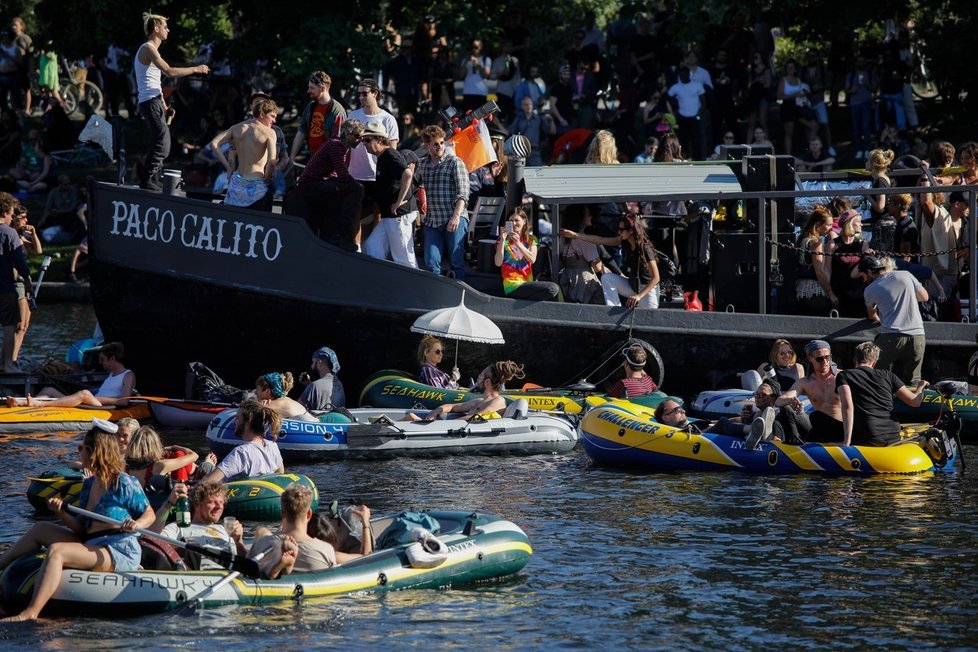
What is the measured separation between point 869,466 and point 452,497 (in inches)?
144

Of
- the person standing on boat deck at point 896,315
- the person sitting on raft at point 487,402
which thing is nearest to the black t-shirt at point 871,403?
the person standing on boat deck at point 896,315

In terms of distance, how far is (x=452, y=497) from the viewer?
13.3 metres

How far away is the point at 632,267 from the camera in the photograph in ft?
55.2

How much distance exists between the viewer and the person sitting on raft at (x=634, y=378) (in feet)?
52.6

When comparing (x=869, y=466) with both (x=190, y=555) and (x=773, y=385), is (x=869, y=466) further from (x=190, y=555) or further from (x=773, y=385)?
(x=190, y=555)

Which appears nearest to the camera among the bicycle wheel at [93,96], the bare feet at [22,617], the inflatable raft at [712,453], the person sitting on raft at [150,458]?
the bare feet at [22,617]

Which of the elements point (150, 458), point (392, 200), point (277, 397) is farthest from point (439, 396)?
point (150, 458)

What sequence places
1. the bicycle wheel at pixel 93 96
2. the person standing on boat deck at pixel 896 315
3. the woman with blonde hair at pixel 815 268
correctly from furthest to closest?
the bicycle wheel at pixel 93 96 → the woman with blonde hair at pixel 815 268 → the person standing on boat deck at pixel 896 315

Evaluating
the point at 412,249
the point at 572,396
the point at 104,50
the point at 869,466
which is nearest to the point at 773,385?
the point at 869,466

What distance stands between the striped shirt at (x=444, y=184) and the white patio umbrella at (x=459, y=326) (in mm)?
1342

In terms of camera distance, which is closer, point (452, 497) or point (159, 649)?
point (159, 649)

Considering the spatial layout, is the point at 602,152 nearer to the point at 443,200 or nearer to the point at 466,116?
the point at 466,116

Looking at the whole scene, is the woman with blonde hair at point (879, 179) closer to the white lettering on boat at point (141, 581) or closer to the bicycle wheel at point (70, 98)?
the white lettering on boat at point (141, 581)

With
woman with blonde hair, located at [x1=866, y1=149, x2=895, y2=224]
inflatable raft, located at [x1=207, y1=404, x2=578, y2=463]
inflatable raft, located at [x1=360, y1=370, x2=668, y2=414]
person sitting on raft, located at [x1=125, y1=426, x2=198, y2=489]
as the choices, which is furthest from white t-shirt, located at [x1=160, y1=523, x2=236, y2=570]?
woman with blonde hair, located at [x1=866, y1=149, x2=895, y2=224]
